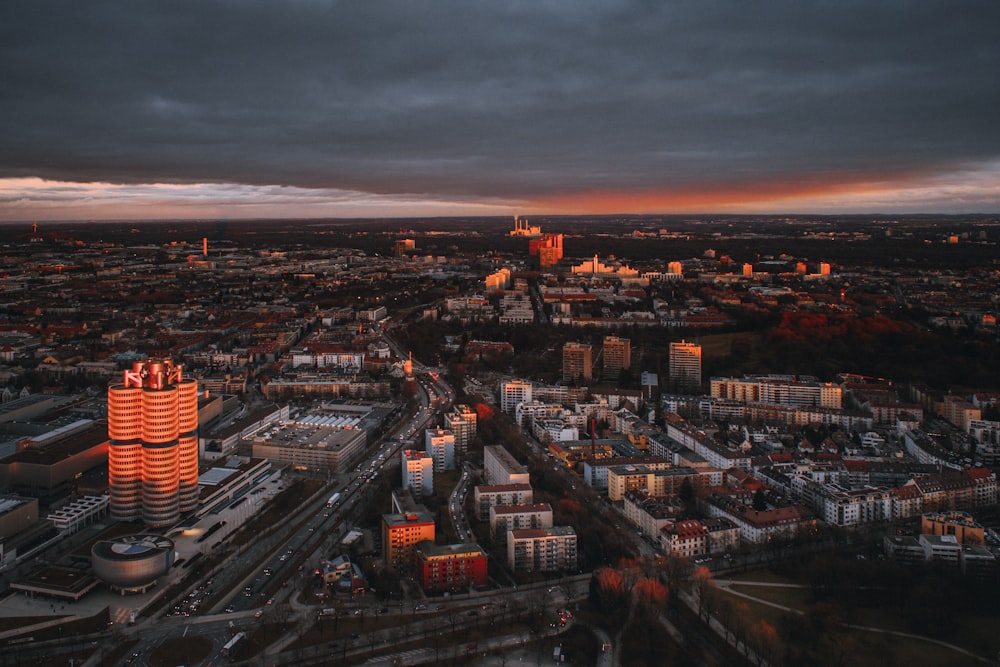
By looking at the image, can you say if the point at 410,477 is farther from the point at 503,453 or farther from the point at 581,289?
the point at 581,289

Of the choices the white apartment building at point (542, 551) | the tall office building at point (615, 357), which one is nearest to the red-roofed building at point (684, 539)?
the white apartment building at point (542, 551)

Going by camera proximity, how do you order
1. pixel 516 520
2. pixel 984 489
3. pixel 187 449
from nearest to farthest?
pixel 516 520 < pixel 187 449 < pixel 984 489

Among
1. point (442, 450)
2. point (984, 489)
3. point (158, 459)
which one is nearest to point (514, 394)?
point (442, 450)

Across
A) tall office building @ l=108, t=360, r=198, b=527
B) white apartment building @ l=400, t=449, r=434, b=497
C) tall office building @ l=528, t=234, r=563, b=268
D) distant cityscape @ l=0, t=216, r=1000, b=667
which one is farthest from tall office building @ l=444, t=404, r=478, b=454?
tall office building @ l=528, t=234, r=563, b=268

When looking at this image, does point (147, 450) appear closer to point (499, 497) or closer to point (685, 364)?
point (499, 497)

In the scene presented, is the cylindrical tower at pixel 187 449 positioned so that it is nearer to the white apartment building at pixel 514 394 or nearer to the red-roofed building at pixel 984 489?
the white apartment building at pixel 514 394

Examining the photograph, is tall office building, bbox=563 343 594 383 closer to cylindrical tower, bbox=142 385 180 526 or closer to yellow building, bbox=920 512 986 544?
yellow building, bbox=920 512 986 544
